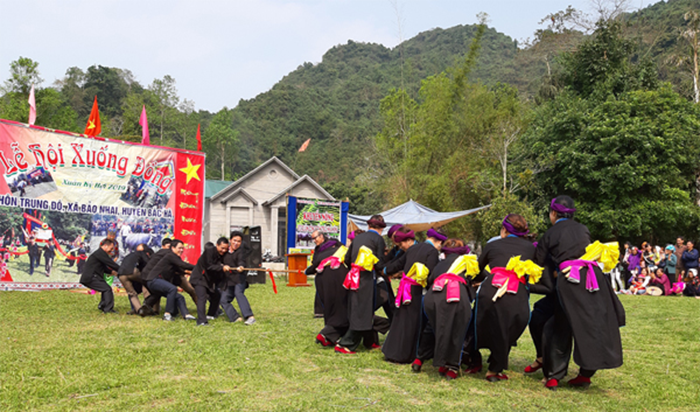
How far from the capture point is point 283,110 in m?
68.0

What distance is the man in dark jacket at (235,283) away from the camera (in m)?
9.05

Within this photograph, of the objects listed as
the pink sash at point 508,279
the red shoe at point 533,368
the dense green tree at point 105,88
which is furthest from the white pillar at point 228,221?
the dense green tree at point 105,88

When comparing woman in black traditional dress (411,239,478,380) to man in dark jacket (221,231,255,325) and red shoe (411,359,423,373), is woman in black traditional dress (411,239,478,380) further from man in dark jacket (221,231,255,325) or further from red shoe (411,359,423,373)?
man in dark jacket (221,231,255,325)

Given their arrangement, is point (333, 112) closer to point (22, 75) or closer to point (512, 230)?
point (22, 75)

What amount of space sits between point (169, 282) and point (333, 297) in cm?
393

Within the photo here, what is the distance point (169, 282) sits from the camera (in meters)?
9.75

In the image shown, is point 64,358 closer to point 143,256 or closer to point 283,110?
point 143,256

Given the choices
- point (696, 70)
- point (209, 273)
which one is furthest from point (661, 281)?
point (696, 70)

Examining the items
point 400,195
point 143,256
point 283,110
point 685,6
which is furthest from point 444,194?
point 283,110

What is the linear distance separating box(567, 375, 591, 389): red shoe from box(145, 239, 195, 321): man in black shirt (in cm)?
650

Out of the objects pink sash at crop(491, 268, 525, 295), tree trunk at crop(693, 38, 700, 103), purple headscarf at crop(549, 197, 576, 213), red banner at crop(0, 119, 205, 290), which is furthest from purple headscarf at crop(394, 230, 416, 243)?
tree trunk at crop(693, 38, 700, 103)

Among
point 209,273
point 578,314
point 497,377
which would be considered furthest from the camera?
point 209,273

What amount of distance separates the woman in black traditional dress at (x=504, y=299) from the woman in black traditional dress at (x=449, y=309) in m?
0.17

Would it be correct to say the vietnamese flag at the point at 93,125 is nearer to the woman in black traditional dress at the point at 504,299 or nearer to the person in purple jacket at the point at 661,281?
the woman in black traditional dress at the point at 504,299
